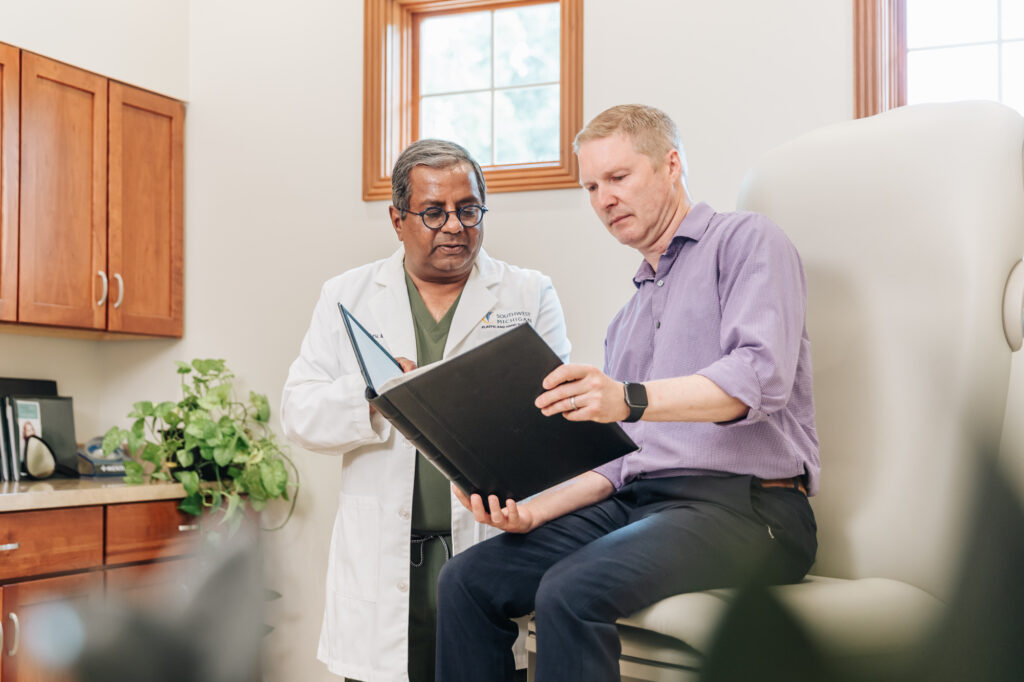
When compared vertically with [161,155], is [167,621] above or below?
below

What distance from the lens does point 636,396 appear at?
1312mm

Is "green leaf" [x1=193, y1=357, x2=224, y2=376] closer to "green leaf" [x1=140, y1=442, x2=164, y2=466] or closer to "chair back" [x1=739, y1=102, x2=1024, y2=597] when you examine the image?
"green leaf" [x1=140, y1=442, x2=164, y2=466]

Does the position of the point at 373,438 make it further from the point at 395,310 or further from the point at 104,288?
the point at 104,288

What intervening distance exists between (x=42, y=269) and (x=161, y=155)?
58 cm

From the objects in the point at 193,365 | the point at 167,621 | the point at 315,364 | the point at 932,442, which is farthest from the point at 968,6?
the point at 167,621

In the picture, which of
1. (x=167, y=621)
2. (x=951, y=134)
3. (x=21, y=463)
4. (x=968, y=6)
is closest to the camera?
(x=167, y=621)

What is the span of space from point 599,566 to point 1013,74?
1820 millimetres

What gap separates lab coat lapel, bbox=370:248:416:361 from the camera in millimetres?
2064

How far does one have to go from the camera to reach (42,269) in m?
2.73

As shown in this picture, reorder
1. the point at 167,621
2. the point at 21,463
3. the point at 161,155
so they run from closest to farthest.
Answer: the point at 167,621 < the point at 21,463 < the point at 161,155

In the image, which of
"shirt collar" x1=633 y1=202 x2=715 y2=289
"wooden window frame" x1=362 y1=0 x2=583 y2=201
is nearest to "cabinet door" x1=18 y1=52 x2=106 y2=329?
"wooden window frame" x1=362 y1=0 x2=583 y2=201

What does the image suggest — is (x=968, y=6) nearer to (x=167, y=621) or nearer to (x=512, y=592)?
(x=512, y=592)

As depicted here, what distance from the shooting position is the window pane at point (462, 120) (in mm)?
2904

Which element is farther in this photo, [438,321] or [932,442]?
[438,321]
